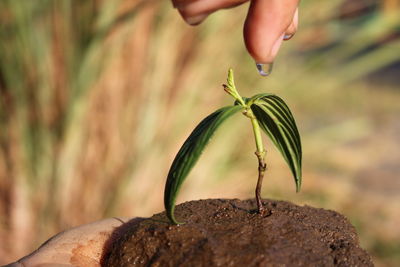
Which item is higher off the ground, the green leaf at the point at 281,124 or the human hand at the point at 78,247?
the green leaf at the point at 281,124

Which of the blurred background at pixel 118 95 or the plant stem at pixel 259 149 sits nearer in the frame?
the plant stem at pixel 259 149

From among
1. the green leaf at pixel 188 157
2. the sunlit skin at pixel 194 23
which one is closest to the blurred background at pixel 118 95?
the sunlit skin at pixel 194 23

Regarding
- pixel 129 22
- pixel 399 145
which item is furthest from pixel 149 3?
pixel 399 145

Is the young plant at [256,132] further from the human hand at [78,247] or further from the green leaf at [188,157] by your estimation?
the human hand at [78,247]

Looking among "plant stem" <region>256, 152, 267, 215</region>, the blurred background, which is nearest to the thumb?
"plant stem" <region>256, 152, 267, 215</region>

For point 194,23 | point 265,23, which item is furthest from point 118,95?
point 265,23

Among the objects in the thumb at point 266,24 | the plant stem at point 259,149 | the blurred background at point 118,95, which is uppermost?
the thumb at point 266,24
